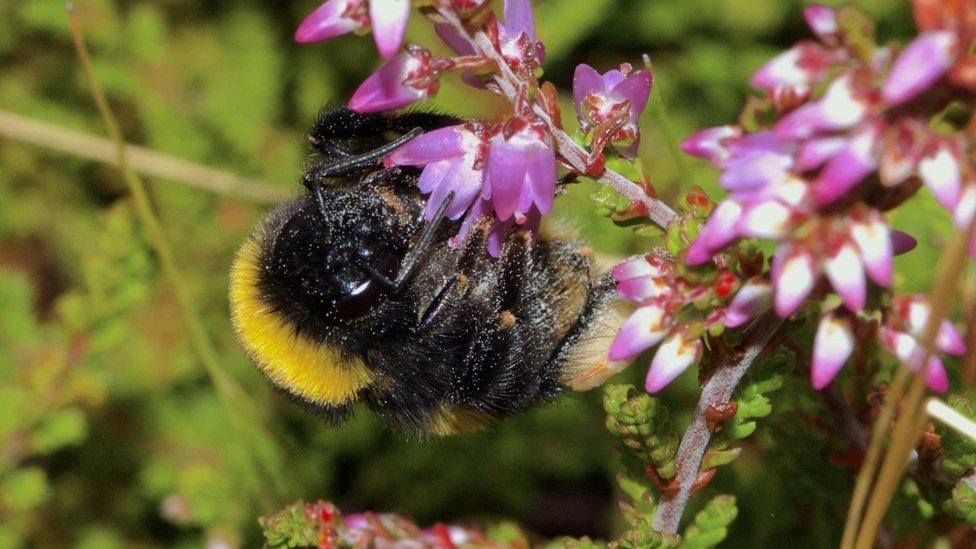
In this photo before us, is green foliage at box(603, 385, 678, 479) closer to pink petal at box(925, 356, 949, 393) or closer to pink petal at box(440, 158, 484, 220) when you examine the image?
pink petal at box(440, 158, 484, 220)

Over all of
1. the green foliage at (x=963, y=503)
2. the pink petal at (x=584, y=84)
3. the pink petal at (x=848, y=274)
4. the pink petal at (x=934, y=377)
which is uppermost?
the pink petal at (x=584, y=84)

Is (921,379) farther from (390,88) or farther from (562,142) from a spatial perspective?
(390,88)

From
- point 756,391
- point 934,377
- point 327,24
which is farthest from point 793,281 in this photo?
point 327,24

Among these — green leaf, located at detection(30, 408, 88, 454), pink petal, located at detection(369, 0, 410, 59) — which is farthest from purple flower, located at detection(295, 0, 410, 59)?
green leaf, located at detection(30, 408, 88, 454)

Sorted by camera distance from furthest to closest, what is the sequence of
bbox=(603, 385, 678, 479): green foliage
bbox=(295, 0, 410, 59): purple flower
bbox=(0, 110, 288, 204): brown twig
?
bbox=(0, 110, 288, 204): brown twig, bbox=(603, 385, 678, 479): green foliage, bbox=(295, 0, 410, 59): purple flower

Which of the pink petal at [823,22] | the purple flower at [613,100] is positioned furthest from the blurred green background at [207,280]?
the pink petal at [823,22]

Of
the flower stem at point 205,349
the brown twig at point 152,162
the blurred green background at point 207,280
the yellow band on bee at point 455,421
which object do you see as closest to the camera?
the yellow band on bee at point 455,421

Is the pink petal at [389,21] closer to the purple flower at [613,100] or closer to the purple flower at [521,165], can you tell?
the purple flower at [521,165]
